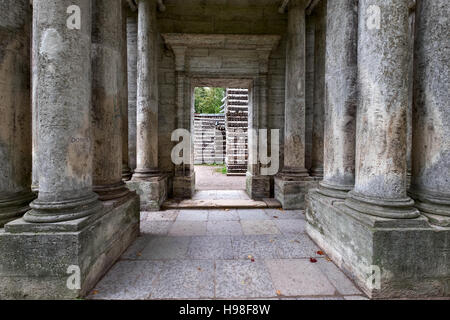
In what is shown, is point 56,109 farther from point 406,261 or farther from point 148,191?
point 406,261

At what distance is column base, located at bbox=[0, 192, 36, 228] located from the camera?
237 cm

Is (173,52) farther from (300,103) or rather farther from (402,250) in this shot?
(402,250)

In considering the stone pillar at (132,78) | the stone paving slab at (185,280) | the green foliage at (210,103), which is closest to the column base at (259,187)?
the stone pillar at (132,78)

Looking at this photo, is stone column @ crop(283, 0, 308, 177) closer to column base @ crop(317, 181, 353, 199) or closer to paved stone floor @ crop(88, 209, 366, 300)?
paved stone floor @ crop(88, 209, 366, 300)

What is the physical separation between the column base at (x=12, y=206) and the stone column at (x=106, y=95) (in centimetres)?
75

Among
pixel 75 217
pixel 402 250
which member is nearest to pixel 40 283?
pixel 75 217

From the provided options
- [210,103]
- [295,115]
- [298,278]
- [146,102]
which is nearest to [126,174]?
[146,102]

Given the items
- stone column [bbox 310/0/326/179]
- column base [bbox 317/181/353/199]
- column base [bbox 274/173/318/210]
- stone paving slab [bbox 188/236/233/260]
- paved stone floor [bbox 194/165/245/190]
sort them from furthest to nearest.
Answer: paved stone floor [bbox 194/165/245/190] < stone column [bbox 310/0/326/179] < column base [bbox 274/173/318/210] < column base [bbox 317/181/353/199] < stone paving slab [bbox 188/236/233/260]

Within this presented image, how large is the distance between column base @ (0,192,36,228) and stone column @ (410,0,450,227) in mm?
4609

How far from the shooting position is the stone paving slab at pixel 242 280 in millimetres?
2203

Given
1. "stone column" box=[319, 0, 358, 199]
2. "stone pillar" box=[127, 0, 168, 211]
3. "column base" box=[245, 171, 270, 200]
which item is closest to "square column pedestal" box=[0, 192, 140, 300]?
"stone pillar" box=[127, 0, 168, 211]

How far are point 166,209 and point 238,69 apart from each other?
428 cm

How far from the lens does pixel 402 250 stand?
2.13 metres

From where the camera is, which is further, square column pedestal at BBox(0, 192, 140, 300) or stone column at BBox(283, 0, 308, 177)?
stone column at BBox(283, 0, 308, 177)
